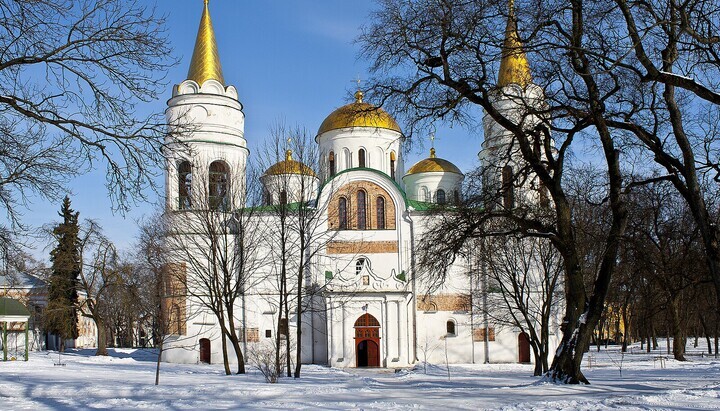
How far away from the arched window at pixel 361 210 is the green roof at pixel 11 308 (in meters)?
17.4

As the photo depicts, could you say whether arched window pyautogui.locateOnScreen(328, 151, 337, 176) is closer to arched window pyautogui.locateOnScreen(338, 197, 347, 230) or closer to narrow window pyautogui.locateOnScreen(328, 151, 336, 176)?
narrow window pyautogui.locateOnScreen(328, 151, 336, 176)

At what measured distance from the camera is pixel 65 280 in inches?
1873

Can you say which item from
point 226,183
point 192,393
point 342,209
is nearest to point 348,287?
point 342,209

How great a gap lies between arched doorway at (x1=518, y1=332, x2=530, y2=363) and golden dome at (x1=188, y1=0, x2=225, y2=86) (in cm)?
2085

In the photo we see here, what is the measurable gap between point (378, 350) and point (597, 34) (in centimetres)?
2782

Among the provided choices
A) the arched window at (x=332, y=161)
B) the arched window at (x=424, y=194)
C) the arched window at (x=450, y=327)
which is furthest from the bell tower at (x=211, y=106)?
the arched window at (x=450, y=327)

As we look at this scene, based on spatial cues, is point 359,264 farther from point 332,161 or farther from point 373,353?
point 332,161

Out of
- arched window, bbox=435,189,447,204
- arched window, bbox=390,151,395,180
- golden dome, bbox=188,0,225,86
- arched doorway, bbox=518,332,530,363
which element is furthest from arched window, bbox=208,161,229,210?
arched doorway, bbox=518,332,530,363

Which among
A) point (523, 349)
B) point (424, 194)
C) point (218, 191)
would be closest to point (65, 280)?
point (424, 194)

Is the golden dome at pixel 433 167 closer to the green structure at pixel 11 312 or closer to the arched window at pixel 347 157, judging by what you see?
the arched window at pixel 347 157

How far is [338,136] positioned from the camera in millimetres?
44656

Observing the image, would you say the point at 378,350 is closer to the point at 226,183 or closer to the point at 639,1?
A: the point at 226,183

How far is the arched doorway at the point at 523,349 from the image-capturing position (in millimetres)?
40844

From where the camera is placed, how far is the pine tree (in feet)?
142
